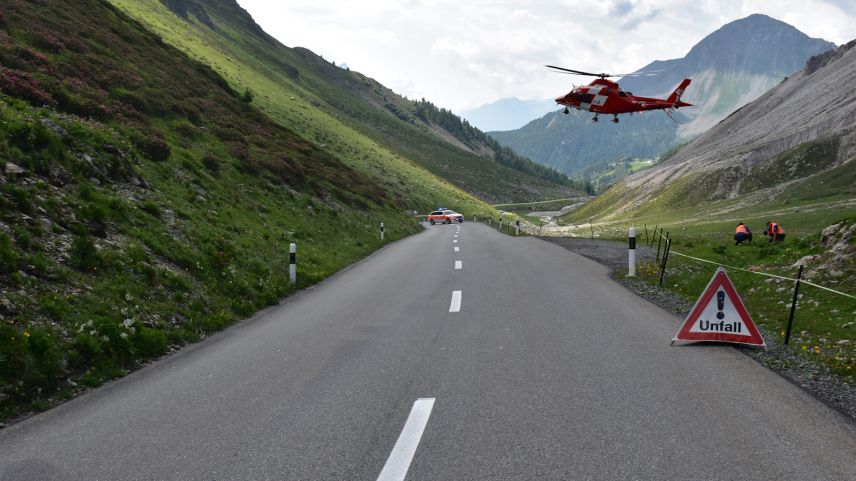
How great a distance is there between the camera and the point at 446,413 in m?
5.47

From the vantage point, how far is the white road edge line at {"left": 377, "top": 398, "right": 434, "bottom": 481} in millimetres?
4248

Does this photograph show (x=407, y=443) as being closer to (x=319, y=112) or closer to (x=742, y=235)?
(x=742, y=235)

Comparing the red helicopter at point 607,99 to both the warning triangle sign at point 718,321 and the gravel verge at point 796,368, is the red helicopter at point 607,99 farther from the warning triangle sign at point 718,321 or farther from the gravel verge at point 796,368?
the warning triangle sign at point 718,321

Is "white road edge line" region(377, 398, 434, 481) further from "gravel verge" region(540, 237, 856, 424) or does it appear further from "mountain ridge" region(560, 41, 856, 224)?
"mountain ridge" region(560, 41, 856, 224)

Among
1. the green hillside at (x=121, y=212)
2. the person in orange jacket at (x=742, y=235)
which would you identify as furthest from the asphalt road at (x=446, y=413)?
the person in orange jacket at (x=742, y=235)

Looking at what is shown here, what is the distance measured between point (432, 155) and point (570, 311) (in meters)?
170

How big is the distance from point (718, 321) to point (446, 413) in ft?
16.6

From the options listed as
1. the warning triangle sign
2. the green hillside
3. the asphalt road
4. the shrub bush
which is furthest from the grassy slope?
the warning triangle sign

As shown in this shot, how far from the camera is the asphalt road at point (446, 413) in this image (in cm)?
440

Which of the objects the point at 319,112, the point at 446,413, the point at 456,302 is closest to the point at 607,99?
the point at 456,302

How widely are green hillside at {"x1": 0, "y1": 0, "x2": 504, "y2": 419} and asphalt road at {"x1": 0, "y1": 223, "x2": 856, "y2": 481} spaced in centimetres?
105

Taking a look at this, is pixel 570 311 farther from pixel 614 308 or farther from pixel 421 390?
pixel 421 390

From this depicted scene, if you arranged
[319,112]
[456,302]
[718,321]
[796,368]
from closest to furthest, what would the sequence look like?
[796,368]
[718,321]
[456,302]
[319,112]

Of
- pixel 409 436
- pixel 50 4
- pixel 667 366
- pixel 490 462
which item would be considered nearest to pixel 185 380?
pixel 409 436
